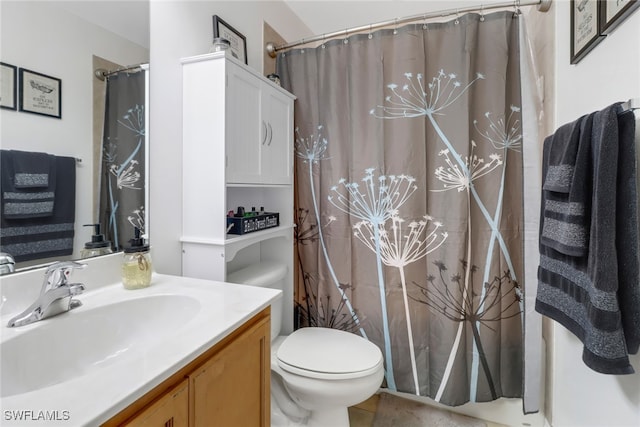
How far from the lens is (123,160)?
1.03 meters

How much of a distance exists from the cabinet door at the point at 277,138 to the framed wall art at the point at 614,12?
1.30 metres

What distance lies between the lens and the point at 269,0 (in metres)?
1.78

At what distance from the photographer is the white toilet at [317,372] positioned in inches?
48.3

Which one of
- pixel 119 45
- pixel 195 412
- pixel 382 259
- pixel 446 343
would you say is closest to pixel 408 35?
pixel 382 259

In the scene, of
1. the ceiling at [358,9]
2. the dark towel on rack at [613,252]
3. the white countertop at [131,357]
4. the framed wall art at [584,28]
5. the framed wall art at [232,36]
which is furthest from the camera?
the ceiling at [358,9]

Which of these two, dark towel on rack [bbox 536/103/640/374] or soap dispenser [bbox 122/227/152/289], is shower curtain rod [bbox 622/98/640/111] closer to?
dark towel on rack [bbox 536/103/640/374]

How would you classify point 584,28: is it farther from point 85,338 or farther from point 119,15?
point 85,338

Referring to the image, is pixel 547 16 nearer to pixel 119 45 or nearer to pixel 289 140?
pixel 289 140

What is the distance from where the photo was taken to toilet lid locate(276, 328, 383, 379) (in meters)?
1.24

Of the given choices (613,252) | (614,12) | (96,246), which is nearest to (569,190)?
(613,252)

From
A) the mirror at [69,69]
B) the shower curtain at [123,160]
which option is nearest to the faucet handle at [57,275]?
the mirror at [69,69]

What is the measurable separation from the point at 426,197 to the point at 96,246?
1.43 m

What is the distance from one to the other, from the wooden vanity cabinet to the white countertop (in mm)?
41

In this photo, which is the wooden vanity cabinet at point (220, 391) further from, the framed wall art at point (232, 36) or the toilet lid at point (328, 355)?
the framed wall art at point (232, 36)
